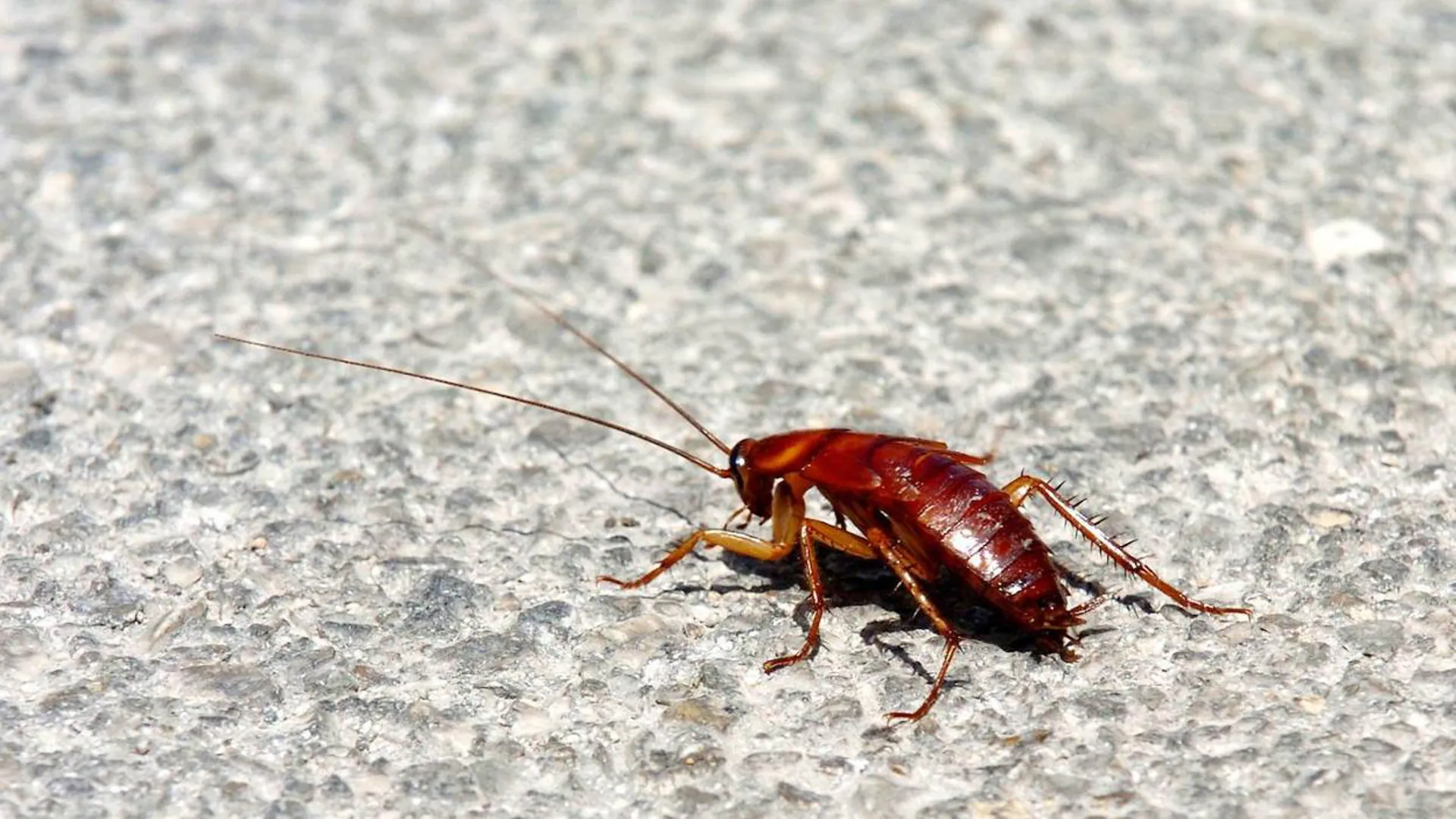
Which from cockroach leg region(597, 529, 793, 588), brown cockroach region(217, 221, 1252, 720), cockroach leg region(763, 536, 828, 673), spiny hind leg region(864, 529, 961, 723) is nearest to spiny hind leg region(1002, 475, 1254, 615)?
brown cockroach region(217, 221, 1252, 720)

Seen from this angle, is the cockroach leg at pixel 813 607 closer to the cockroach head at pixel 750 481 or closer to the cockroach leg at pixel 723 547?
the cockroach leg at pixel 723 547

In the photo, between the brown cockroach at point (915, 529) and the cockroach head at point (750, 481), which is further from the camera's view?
the cockroach head at point (750, 481)

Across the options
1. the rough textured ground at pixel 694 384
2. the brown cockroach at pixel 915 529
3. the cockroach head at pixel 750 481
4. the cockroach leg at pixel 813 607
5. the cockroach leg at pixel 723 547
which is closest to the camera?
the rough textured ground at pixel 694 384

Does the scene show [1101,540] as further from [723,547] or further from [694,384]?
[694,384]

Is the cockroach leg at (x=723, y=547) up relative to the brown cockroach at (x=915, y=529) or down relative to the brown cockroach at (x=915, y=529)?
down

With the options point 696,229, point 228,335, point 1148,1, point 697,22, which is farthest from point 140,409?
point 1148,1

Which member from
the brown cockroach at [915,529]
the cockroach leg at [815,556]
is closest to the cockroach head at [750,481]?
the brown cockroach at [915,529]

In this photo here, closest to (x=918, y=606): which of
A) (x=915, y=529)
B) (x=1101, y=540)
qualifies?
(x=915, y=529)

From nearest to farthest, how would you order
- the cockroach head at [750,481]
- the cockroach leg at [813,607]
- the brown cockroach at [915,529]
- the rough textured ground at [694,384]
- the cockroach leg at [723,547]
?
1. the rough textured ground at [694,384]
2. the brown cockroach at [915,529]
3. the cockroach leg at [813,607]
4. the cockroach leg at [723,547]
5. the cockroach head at [750,481]

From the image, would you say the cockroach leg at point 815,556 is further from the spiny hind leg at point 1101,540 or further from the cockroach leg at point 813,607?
the spiny hind leg at point 1101,540
